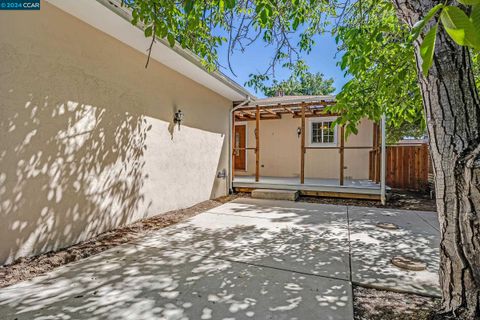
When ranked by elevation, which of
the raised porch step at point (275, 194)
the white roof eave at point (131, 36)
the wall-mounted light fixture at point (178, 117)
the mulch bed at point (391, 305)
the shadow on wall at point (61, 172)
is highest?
the white roof eave at point (131, 36)

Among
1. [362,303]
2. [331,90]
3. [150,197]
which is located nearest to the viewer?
[362,303]

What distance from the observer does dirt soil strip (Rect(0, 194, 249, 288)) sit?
106 inches

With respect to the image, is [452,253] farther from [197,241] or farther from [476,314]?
[197,241]

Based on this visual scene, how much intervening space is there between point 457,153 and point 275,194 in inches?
236

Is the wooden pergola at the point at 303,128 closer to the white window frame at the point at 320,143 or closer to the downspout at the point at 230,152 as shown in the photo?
the downspout at the point at 230,152

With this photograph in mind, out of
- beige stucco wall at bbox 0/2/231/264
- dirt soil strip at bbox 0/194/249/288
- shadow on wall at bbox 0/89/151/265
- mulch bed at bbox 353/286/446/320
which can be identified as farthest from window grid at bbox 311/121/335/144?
mulch bed at bbox 353/286/446/320

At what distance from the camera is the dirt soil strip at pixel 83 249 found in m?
2.71

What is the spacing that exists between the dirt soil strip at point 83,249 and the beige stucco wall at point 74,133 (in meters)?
0.13

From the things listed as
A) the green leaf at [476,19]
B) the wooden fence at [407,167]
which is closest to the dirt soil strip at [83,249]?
the green leaf at [476,19]

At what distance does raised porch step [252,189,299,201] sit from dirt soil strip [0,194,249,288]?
261 cm

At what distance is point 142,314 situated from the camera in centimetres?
201

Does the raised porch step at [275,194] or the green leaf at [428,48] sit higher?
the green leaf at [428,48]

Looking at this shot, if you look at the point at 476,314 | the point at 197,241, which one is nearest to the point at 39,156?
the point at 197,241

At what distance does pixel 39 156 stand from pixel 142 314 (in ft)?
8.16
